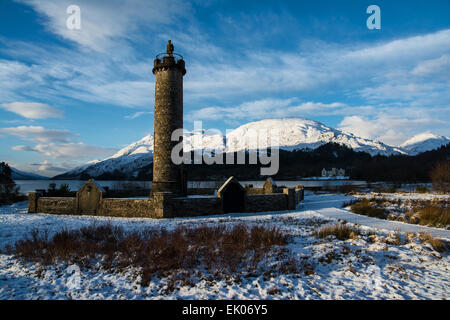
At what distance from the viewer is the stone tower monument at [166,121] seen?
73.3ft

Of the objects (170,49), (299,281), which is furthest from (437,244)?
(170,49)

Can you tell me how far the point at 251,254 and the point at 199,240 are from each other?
2401 mm

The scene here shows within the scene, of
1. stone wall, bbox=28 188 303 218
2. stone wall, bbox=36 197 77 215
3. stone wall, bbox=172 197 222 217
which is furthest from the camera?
stone wall, bbox=36 197 77 215

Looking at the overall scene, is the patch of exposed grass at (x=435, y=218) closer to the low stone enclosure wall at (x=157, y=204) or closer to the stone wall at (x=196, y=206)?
the low stone enclosure wall at (x=157, y=204)

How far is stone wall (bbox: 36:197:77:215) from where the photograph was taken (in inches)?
835

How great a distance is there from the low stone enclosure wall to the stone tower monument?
291 cm

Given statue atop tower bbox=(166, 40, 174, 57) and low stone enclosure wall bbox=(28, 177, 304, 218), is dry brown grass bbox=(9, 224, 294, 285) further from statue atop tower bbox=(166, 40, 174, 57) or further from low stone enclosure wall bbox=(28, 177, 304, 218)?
statue atop tower bbox=(166, 40, 174, 57)

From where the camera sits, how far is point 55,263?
27.0 ft

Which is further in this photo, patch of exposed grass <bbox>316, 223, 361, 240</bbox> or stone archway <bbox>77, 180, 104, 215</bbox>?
stone archway <bbox>77, 180, 104, 215</bbox>

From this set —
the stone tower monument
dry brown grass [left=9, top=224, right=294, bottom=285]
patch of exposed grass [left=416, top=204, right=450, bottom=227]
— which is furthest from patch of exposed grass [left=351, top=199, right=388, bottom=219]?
the stone tower monument

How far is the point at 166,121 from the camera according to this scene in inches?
882

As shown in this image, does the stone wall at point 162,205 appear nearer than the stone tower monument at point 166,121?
Yes

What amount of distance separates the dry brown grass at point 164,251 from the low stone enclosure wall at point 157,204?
828cm

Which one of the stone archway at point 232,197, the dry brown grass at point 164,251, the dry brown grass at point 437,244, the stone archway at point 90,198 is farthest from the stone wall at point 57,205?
the dry brown grass at point 437,244
